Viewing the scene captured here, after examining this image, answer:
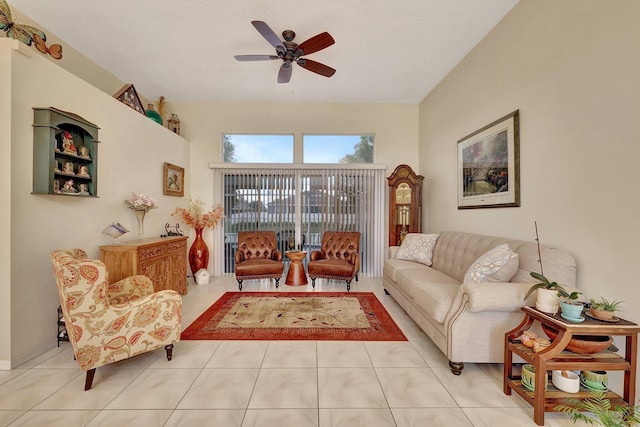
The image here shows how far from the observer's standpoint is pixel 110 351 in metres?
1.97

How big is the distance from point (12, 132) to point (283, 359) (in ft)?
9.72

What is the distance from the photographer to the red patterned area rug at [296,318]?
2.81m

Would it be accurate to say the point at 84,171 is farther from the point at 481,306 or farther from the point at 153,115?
the point at 481,306

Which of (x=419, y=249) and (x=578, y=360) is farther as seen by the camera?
(x=419, y=249)

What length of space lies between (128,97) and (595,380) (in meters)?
5.54

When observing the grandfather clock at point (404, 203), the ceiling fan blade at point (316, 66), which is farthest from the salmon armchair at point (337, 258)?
the ceiling fan blade at point (316, 66)

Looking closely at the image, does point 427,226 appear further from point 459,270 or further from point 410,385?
point 410,385

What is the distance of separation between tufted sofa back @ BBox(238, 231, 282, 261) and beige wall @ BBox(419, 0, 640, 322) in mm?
3291

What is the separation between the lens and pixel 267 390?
1.96 meters

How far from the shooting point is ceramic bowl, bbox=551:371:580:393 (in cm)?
169

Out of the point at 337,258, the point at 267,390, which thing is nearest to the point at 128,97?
the point at 337,258

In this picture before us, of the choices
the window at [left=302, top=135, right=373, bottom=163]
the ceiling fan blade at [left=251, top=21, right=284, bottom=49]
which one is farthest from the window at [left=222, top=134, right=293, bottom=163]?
the ceiling fan blade at [left=251, top=21, right=284, bottom=49]

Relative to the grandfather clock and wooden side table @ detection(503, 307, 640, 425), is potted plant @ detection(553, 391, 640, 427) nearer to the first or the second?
wooden side table @ detection(503, 307, 640, 425)

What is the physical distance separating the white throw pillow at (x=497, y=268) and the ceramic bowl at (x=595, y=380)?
2.45ft
